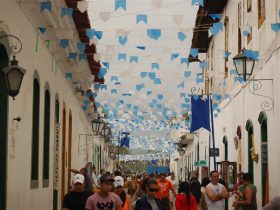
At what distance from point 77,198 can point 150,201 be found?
1.34 m

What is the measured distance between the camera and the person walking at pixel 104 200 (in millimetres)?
10180

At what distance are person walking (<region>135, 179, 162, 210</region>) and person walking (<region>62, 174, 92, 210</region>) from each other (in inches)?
41.6

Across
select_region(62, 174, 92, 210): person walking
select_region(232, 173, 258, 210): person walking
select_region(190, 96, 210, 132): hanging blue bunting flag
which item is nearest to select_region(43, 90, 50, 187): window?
select_region(232, 173, 258, 210): person walking

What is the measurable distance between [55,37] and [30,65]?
267 cm

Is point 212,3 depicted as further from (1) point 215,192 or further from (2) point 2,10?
(2) point 2,10

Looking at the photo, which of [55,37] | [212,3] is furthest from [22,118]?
[212,3]

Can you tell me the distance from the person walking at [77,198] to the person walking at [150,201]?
1.06m

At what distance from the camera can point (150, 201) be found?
10.1 metres

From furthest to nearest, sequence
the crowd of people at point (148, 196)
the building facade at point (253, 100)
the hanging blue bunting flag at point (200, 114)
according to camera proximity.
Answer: the hanging blue bunting flag at point (200, 114), the building facade at point (253, 100), the crowd of people at point (148, 196)

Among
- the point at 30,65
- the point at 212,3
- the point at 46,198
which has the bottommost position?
the point at 46,198

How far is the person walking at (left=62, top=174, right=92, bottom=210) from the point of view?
10641 mm

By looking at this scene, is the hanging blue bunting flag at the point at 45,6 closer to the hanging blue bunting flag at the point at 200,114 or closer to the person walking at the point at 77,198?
the person walking at the point at 77,198

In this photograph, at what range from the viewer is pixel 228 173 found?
23156 millimetres

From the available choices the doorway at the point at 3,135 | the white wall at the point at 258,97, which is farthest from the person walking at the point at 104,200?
the white wall at the point at 258,97
